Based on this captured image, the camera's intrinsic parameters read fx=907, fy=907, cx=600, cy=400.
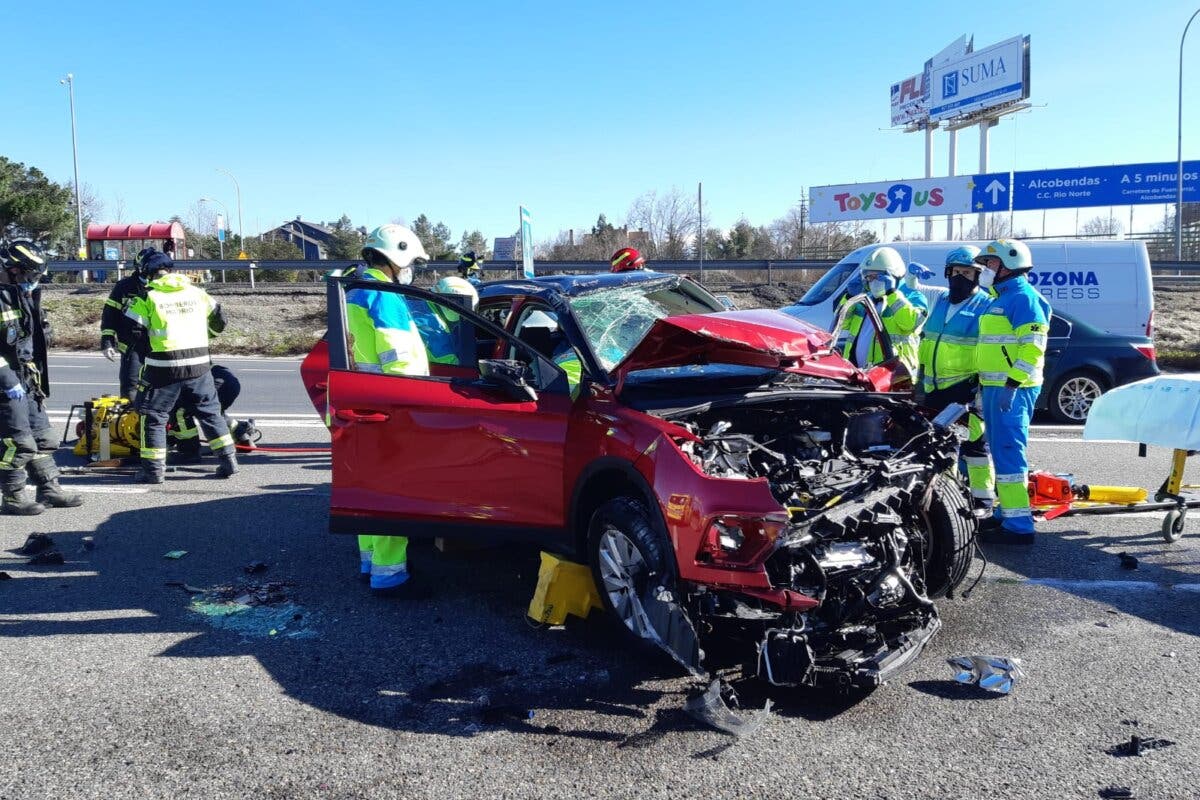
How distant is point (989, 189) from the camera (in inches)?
1481

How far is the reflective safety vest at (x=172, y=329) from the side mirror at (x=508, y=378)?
409cm

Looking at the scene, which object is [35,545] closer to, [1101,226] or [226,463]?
[226,463]

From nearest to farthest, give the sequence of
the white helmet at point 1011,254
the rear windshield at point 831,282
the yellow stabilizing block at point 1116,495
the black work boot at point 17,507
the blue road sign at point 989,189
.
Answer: the white helmet at point 1011,254
the yellow stabilizing block at point 1116,495
the black work boot at point 17,507
the rear windshield at point 831,282
the blue road sign at point 989,189

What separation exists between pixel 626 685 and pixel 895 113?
5090 centimetres

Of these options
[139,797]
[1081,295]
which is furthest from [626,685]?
[1081,295]

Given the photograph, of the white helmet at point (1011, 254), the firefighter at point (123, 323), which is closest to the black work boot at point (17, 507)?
the firefighter at point (123, 323)

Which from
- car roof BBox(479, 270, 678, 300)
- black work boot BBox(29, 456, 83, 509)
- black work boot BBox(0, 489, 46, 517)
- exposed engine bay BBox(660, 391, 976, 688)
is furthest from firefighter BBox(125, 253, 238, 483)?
exposed engine bay BBox(660, 391, 976, 688)

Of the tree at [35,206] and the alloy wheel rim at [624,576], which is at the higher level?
the tree at [35,206]

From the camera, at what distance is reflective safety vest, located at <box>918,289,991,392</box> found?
6.06m

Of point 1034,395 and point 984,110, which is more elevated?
point 984,110

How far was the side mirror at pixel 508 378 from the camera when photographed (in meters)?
4.22

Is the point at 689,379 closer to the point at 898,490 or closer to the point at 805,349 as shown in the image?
the point at 805,349

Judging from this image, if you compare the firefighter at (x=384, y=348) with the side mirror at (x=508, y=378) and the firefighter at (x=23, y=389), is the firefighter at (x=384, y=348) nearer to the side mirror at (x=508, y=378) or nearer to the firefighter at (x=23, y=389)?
the side mirror at (x=508, y=378)

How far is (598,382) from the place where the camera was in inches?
167
